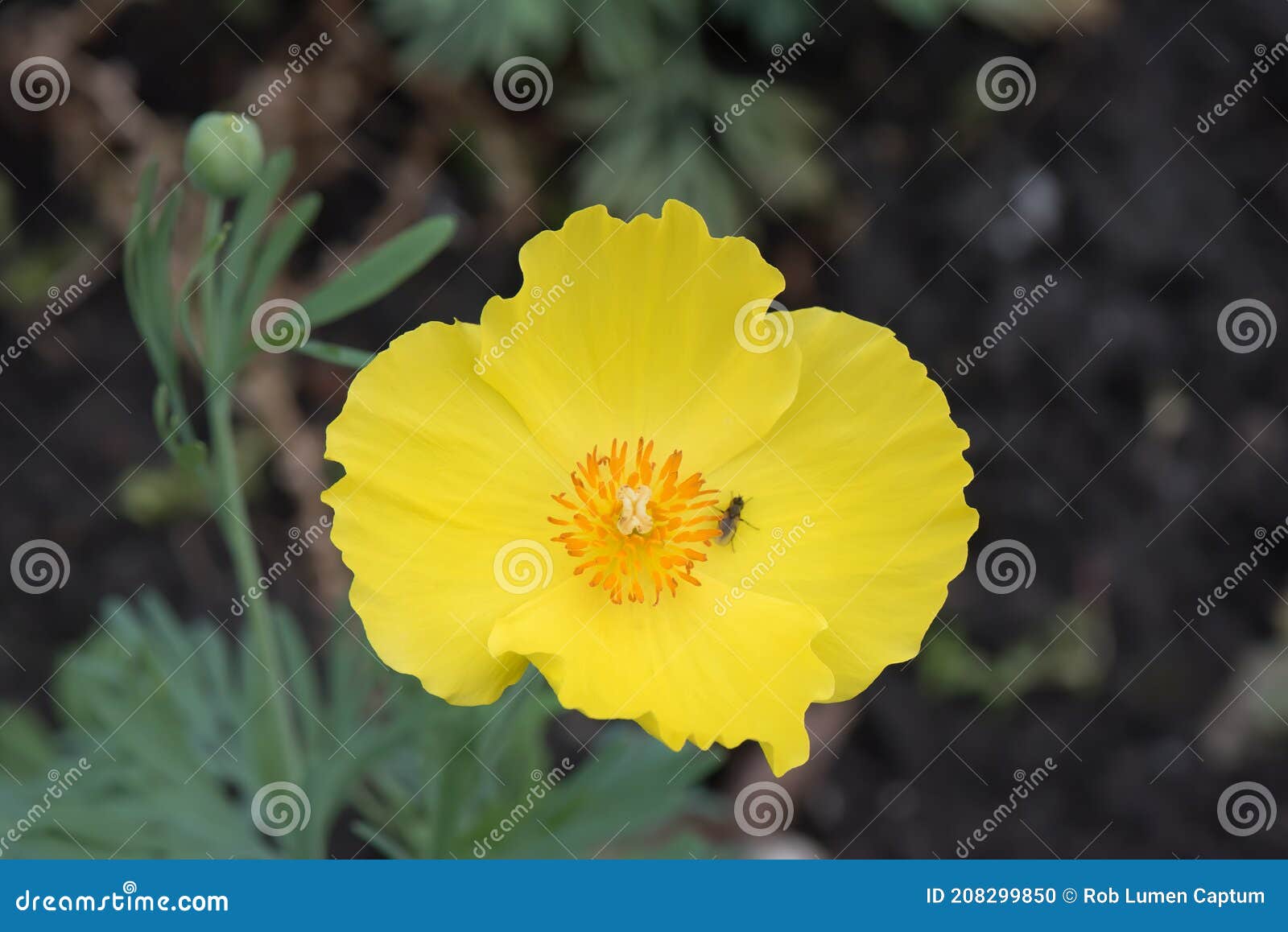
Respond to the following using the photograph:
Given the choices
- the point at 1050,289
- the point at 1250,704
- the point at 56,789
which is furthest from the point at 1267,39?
the point at 56,789

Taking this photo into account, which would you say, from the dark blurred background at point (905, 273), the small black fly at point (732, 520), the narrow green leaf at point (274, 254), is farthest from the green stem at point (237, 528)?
the dark blurred background at point (905, 273)

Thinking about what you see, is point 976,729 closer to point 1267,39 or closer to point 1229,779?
point 1229,779

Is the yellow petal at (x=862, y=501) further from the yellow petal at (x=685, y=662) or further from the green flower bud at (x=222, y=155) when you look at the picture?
the green flower bud at (x=222, y=155)

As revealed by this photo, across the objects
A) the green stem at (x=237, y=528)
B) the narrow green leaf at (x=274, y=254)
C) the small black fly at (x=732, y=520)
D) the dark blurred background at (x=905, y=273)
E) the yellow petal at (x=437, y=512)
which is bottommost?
the green stem at (x=237, y=528)

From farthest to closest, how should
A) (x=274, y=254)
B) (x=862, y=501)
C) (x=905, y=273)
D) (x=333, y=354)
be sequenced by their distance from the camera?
(x=905, y=273)
(x=274, y=254)
(x=862, y=501)
(x=333, y=354)

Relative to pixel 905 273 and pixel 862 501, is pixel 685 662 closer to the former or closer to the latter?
pixel 862 501

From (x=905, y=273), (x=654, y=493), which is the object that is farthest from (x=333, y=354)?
(x=905, y=273)

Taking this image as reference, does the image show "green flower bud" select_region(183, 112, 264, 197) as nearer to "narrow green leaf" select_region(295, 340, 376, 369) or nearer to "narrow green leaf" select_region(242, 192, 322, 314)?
"narrow green leaf" select_region(242, 192, 322, 314)

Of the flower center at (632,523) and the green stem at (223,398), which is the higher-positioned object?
the flower center at (632,523)
